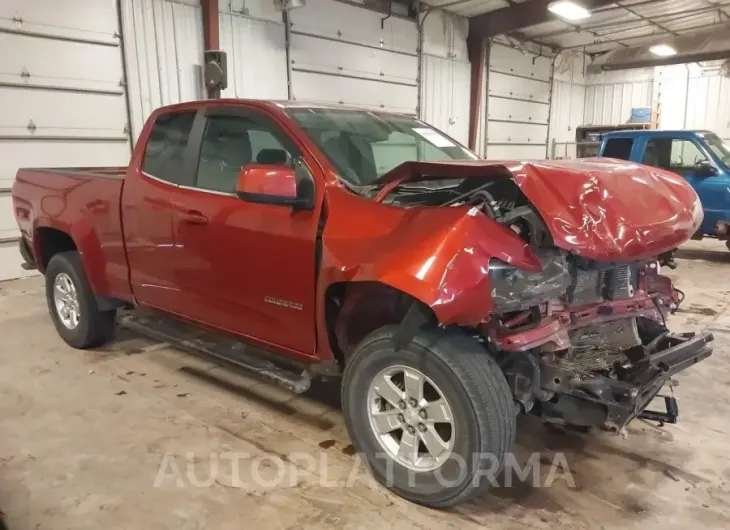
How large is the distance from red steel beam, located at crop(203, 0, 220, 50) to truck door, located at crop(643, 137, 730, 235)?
6400mm

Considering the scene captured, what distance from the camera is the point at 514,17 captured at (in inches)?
483

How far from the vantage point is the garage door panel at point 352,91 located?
9.89m

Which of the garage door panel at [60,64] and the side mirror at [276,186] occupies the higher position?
the garage door panel at [60,64]

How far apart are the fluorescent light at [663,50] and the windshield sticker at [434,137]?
517 inches

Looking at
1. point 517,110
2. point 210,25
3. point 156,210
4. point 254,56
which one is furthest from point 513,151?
point 156,210

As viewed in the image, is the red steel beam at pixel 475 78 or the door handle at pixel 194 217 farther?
the red steel beam at pixel 475 78

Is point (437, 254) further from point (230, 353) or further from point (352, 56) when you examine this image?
point (352, 56)

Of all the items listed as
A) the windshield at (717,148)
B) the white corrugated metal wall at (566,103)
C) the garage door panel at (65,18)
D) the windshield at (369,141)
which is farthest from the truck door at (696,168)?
the white corrugated metal wall at (566,103)

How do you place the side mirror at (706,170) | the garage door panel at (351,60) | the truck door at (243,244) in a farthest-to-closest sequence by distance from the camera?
the garage door panel at (351,60), the side mirror at (706,170), the truck door at (243,244)

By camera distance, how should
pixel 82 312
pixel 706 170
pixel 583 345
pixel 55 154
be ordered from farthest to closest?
pixel 706 170 < pixel 55 154 < pixel 82 312 < pixel 583 345

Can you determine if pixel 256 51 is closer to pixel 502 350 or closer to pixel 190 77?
pixel 190 77

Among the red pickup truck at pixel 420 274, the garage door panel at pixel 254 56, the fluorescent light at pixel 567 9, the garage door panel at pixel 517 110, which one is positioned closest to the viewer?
the red pickup truck at pixel 420 274

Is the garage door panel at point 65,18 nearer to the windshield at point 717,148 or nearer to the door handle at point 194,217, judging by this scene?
the door handle at point 194,217

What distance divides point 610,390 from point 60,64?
753 cm
